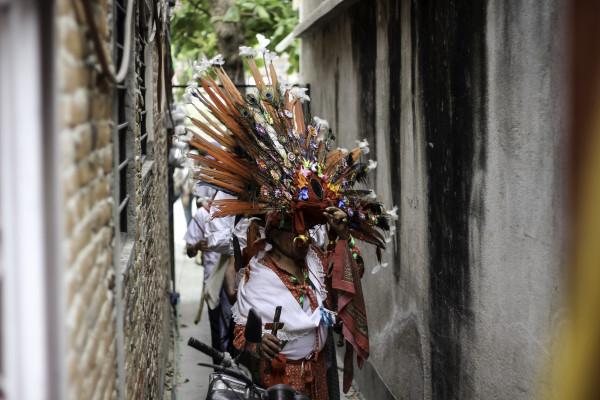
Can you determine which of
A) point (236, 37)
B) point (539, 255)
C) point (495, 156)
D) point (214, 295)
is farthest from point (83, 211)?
point (236, 37)

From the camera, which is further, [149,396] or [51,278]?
[149,396]

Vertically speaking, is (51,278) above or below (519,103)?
below

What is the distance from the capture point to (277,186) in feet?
16.0

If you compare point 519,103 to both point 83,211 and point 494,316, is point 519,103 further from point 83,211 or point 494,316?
point 83,211

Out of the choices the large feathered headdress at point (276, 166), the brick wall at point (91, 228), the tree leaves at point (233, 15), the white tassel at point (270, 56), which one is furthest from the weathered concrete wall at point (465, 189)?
the tree leaves at point (233, 15)

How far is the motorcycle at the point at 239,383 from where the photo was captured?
393 centimetres

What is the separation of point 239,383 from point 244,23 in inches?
364

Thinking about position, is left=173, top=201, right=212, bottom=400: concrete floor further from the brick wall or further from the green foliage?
the brick wall

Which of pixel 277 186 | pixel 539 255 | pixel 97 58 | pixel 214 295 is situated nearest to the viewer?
pixel 97 58

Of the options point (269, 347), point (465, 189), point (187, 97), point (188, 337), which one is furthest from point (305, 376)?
point (188, 337)

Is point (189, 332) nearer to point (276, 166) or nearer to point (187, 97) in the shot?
point (187, 97)

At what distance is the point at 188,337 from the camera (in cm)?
938

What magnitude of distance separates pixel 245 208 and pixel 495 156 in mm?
1663

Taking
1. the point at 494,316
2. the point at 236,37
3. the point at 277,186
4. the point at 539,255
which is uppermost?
the point at 236,37
